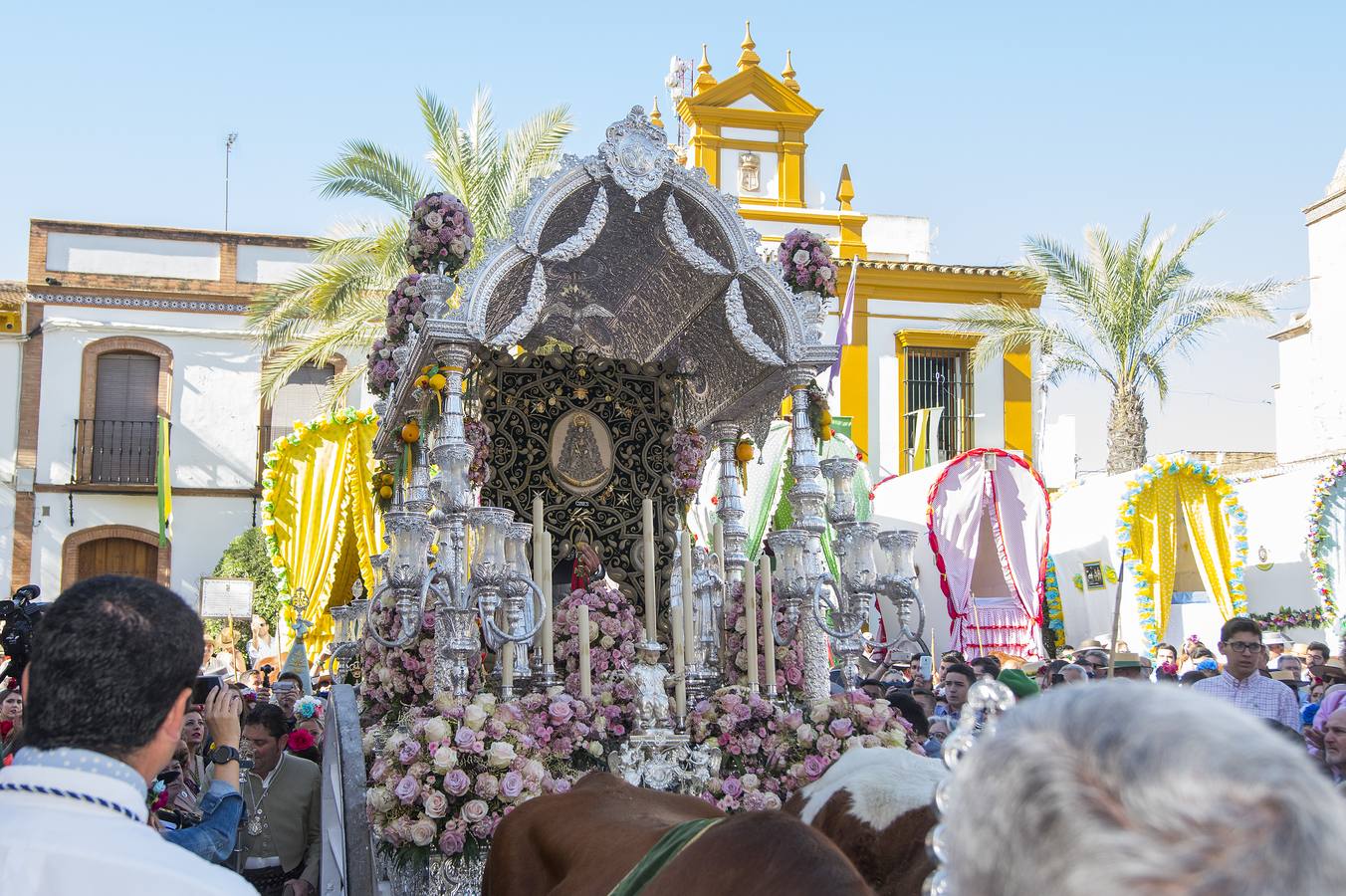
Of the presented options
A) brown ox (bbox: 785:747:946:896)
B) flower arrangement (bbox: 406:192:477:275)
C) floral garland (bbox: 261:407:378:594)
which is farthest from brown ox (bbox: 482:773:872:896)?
floral garland (bbox: 261:407:378:594)

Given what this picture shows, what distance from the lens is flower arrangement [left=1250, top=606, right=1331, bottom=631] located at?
61.1 feet

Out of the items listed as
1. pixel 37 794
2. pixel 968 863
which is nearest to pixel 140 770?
pixel 37 794

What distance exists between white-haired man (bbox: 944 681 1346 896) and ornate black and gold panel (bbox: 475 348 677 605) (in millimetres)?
8001

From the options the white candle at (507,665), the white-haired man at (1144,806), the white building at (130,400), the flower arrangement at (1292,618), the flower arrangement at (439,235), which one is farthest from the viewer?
the white building at (130,400)

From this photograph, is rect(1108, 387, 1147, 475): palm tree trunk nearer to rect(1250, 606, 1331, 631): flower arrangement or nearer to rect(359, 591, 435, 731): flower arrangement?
rect(1250, 606, 1331, 631): flower arrangement

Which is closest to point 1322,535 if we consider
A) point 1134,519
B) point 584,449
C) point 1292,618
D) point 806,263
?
point 1292,618

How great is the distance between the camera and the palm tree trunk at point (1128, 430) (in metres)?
23.7

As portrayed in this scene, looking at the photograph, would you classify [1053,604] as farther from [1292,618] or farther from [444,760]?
[444,760]

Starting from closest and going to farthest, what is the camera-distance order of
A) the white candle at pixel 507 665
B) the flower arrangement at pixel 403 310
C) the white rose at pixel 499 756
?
the white rose at pixel 499 756 < the white candle at pixel 507 665 < the flower arrangement at pixel 403 310

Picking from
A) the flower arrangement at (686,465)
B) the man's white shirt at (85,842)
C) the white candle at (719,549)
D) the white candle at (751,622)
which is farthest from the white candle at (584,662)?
the man's white shirt at (85,842)

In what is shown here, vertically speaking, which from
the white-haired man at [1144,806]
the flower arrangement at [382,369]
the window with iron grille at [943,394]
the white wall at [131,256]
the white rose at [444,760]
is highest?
the white wall at [131,256]

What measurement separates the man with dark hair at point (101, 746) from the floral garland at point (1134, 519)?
57.5 feet

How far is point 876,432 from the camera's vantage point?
27.1 m

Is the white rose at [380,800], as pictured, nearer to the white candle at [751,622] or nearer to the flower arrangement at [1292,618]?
the white candle at [751,622]
